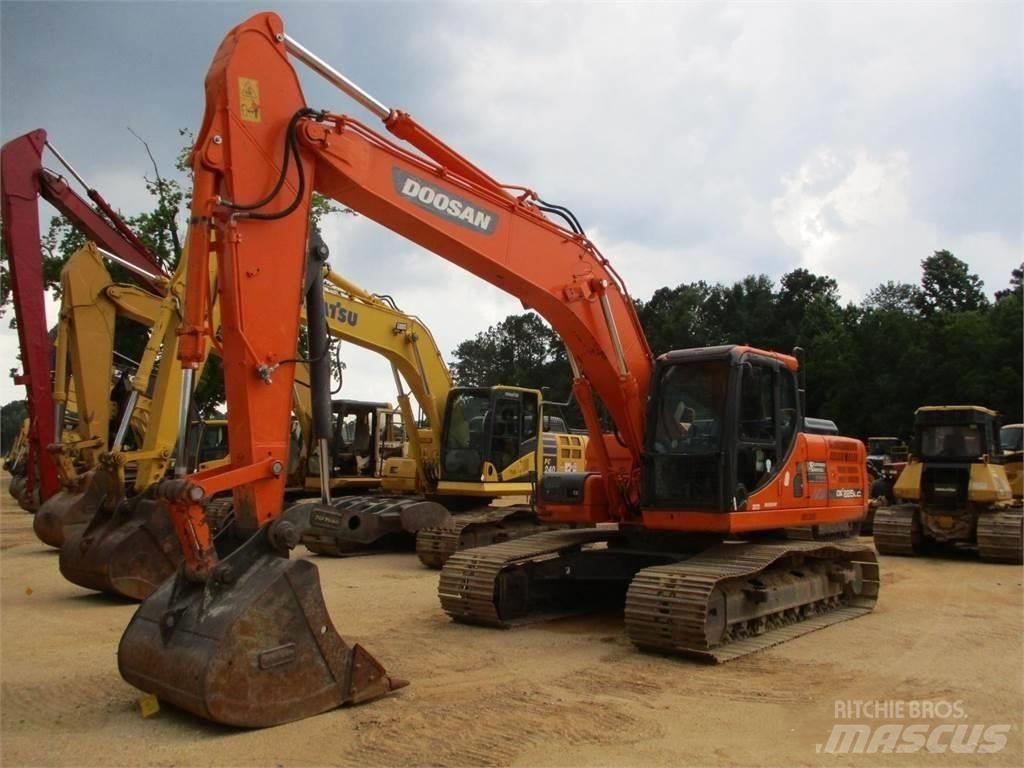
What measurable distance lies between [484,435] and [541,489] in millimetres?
4300

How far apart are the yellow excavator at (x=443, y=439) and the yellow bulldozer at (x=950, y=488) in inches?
224

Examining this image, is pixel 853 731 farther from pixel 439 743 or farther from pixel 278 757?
pixel 278 757

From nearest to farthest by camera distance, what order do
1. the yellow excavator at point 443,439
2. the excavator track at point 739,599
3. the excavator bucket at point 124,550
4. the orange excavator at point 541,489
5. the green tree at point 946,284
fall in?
the orange excavator at point 541,489 → the excavator track at point 739,599 → the excavator bucket at point 124,550 → the yellow excavator at point 443,439 → the green tree at point 946,284

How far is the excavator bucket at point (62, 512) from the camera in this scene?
11367 mm

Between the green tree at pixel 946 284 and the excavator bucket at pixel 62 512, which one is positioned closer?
the excavator bucket at pixel 62 512

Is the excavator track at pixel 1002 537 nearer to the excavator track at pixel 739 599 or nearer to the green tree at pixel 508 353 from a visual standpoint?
the excavator track at pixel 739 599

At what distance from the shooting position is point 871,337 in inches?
1736

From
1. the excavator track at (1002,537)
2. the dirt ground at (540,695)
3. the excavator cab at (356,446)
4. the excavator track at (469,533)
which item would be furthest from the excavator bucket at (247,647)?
the excavator track at (1002,537)

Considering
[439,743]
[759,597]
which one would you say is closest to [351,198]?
[439,743]

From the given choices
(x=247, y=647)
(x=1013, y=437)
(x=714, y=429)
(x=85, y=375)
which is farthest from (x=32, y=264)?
(x=1013, y=437)

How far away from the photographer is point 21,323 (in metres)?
11.9

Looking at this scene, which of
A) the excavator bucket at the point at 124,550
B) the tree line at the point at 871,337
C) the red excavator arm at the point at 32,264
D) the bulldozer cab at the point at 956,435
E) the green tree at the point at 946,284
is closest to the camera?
the excavator bucket at the point at 124,550

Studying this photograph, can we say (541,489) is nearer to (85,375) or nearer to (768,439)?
(768,439)

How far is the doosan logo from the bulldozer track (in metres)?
3.01
